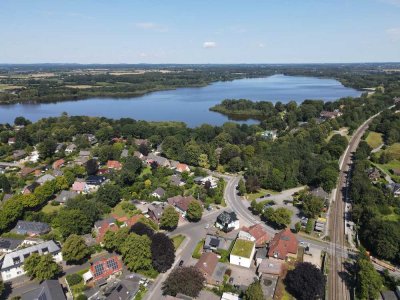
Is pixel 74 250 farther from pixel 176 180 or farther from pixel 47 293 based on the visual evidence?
pixel 176 180

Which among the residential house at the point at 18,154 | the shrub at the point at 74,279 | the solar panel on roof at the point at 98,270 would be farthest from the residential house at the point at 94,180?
the residential house at the point at 18,154

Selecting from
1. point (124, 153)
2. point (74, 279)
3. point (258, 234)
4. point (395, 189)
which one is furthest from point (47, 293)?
point (395, 189)

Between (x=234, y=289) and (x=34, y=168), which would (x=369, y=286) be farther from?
(x=34, y=168)

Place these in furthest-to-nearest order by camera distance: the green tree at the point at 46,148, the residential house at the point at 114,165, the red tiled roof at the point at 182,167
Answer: the green tree at the point at 46,148 → the residential house at the point at 114,165 → the red tiled roof at the point at 182,167

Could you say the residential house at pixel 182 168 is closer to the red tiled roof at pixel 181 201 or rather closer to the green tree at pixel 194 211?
the red tiled roof at pixel 181 201

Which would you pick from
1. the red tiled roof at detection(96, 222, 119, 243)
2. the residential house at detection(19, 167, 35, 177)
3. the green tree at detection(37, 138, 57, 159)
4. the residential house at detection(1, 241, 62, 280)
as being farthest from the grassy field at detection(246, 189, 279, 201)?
the green tree at detection(37, 138, 57, 159)

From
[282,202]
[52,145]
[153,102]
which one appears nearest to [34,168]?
[52,145]

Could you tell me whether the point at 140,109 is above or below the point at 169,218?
above

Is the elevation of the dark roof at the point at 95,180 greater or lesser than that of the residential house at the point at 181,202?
greater
